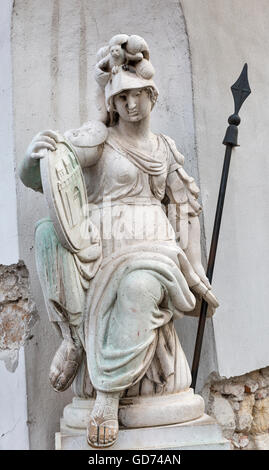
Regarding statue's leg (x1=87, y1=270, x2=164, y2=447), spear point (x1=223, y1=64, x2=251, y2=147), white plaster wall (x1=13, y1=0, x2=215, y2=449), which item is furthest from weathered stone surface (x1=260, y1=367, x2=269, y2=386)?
statue's leg (x1=87, y1=270, x2=164, y2=447)

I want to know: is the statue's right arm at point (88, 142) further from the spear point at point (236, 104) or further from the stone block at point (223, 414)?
the stone block at point (223, 414)

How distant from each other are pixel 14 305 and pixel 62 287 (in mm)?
866

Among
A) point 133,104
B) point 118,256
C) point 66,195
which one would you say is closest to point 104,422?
point 118,256

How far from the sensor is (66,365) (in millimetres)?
2670

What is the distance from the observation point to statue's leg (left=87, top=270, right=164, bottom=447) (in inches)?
96.7

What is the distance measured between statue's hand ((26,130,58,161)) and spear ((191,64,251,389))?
1043 millimetres

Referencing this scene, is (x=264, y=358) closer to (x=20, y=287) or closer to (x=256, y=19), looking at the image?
(x=20, y=287)

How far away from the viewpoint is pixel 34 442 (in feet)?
10.3

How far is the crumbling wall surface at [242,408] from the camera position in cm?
350

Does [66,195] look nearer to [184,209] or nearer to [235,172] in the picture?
[184,209]

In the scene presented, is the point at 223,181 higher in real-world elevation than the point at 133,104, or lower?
lower

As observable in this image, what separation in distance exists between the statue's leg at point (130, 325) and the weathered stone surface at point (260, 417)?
137 centimetres

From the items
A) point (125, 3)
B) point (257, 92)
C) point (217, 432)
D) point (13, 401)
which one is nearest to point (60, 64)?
point (125, 3)

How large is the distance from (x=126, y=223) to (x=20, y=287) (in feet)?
2.82
